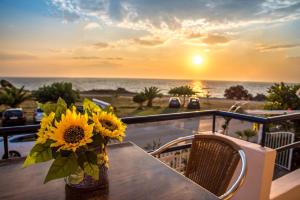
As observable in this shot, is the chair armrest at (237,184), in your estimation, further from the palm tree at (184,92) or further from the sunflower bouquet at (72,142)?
the palm tree at (184,92)

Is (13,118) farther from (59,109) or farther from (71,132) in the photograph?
(71,132)

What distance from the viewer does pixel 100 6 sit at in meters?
5.90

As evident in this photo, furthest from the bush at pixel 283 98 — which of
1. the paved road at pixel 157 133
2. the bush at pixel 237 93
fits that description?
the bush at pixel 237 93

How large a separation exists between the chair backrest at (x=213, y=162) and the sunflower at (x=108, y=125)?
27.6 inches

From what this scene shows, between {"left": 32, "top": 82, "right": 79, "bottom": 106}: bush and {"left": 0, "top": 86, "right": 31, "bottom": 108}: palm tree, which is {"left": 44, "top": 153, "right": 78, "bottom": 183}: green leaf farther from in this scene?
{"left": 0, "top": 86, "right": 31, "bottom": 108}: palm tree

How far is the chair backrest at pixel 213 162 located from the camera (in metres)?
1.26

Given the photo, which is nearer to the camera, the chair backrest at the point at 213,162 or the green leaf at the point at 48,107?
the green leaf at the point at 48,107

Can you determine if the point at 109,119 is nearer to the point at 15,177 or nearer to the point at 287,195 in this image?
the point at 15,177

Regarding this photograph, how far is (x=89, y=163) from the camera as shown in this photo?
785mm

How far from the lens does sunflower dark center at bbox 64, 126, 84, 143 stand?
2.44 feet

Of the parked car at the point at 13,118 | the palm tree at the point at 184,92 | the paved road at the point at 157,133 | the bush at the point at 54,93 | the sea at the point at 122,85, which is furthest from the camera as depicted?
the sea at the point at 122,85

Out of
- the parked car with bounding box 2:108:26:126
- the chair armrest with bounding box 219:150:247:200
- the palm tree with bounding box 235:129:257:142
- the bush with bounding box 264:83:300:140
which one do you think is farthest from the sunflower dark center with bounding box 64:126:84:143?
the parked car with bounding box 2:108:26:126

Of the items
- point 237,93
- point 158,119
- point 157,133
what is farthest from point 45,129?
point 237,93

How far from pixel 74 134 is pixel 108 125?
0.47ft
